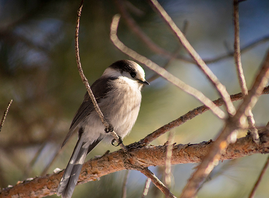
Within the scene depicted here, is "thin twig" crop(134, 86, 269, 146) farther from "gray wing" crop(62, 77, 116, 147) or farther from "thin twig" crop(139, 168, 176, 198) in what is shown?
"gray wing" crop(62, 77, 116, 147)

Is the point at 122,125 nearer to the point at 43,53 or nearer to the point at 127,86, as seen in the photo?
the point at 127,86

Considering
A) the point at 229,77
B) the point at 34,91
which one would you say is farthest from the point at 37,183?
the point at 229,77

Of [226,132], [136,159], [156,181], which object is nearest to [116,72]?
[136,159]

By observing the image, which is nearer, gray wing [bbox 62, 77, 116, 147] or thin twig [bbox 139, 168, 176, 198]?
thin twig [bbox 139, 168, 176, 198]

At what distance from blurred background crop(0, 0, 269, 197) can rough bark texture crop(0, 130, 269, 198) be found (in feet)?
0.97

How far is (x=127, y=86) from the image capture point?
92.0 inches

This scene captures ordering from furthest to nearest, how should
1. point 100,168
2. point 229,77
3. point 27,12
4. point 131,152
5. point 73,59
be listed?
point 229,77 < point 73,59 < point 27,12 < point 100,168 < point 131,152

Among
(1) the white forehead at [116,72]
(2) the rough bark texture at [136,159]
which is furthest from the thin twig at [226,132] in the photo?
(1) the white forehead at [116,72]

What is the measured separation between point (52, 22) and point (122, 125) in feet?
3.41

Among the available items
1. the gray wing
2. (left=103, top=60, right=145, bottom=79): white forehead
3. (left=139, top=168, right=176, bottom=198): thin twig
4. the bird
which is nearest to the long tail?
the bird

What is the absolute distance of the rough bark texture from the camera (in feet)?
3.81

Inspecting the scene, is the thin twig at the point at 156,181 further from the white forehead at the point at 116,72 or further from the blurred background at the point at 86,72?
the white forehead at the point at 116,72

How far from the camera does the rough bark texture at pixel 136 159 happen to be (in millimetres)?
1161

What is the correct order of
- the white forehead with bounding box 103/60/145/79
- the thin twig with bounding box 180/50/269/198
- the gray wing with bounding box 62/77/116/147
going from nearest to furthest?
1. the thin twig with bounding box 180/50/269/198
2. the gray wing with bounding box 62/77/116/147
3. the white forehead with bounding box 103/60/145/79
